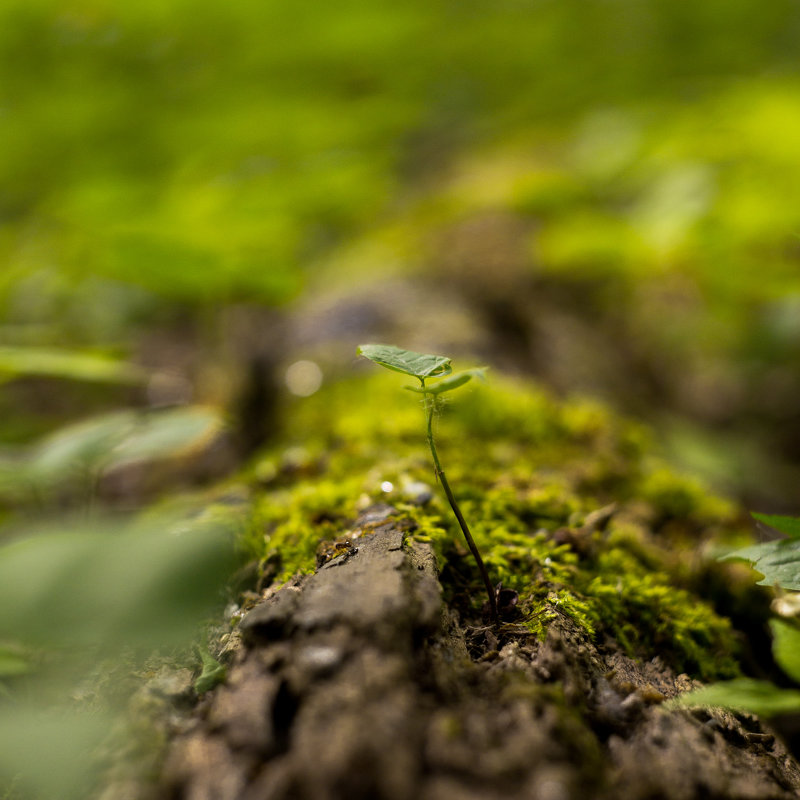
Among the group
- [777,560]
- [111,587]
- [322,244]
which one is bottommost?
[322,244]

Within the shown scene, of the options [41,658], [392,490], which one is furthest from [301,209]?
[41,658]

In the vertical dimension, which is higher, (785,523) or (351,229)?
(785,523)

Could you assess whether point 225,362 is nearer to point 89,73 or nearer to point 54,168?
point 54,168

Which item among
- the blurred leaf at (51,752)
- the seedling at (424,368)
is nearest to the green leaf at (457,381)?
the seedling at (424,368)

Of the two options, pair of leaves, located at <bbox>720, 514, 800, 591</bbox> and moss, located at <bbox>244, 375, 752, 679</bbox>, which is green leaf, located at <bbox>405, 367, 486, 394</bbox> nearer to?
moss, located at <bbox>244, 375, 752, 679</bbox>

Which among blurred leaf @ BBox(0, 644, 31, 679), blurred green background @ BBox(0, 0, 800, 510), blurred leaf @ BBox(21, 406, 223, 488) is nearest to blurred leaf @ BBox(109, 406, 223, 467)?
blurred leaf @ BBox(21, 406, 223, 488)

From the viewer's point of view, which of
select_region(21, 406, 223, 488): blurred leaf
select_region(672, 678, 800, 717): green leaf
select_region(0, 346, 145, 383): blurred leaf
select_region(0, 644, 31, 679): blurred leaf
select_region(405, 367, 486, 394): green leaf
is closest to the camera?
select_region(672, 678, 800, 717): green leaf

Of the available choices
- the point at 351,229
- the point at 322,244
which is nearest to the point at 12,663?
the point at 322,244

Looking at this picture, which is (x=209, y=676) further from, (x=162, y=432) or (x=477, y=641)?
(x=162, y=432)

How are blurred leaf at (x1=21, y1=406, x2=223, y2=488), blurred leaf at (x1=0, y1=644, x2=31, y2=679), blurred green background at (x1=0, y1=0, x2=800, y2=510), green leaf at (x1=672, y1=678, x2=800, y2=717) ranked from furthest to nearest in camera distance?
blurred green background at (x1=0, y1=0, x2=800, y2=510)
blurred leaf at (x1=21, y1=406, x2=223, y2=488)
blurred leaf at (x1=0, y1=644, x2=31, y2=679)
green leaf at (x1=672, y1=678, x2=800, y2=717)
